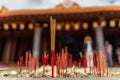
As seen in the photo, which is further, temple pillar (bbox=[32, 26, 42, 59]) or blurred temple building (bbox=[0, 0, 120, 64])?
temple pillar (bbox=[32, 26, 42, 59])

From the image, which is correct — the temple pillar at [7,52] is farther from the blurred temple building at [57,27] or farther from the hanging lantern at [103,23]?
the hanging lantern at [103,23]

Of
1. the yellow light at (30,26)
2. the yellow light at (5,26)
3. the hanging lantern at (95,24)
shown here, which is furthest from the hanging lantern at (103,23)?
the yellow light at (5,26)

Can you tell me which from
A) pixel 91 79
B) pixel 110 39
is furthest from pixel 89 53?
pixel 91 79

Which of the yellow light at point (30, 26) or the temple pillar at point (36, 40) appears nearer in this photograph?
the temple pillar at point (36, 40)

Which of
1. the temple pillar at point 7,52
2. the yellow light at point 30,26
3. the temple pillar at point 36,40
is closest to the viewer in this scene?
the temple pillar at point 36,40

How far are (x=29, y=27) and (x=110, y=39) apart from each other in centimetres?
339

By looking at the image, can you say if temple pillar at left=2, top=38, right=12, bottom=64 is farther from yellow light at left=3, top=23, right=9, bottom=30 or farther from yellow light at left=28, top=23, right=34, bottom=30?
yellow light at left=28, top=23, right=34, bottom=30

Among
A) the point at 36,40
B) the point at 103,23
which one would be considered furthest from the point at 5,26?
the point at 103,23

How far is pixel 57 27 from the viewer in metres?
11.5

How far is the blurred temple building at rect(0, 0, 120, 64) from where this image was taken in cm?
1074

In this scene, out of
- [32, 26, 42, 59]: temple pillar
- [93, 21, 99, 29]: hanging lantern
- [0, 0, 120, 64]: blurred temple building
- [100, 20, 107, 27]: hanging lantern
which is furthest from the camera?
[32, 26, 42, 59]: temple pillar

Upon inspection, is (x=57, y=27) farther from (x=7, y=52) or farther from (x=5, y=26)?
(x=7, y=52)

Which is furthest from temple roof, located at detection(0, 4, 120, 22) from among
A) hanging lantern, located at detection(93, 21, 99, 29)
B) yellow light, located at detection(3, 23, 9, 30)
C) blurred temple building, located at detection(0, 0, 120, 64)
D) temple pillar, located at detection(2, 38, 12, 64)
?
temple pillar, located at detection(2, 38, 12, 64)

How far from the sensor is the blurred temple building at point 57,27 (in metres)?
10.7
